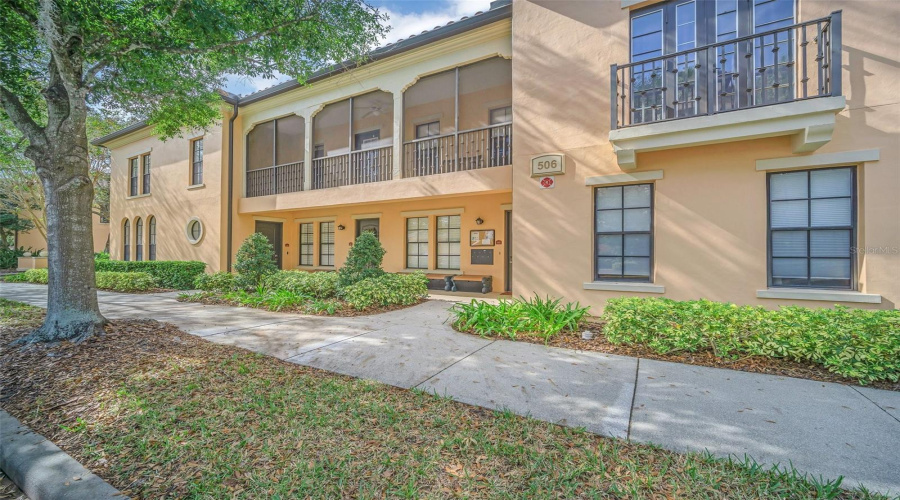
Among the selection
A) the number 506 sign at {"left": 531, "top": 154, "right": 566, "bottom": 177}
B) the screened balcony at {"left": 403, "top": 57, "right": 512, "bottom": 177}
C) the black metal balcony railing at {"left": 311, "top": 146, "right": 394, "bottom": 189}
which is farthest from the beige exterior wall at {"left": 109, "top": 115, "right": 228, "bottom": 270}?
the number 506 sign at {"left": 531, "top": 154, "right": 566, "bottom": 177}

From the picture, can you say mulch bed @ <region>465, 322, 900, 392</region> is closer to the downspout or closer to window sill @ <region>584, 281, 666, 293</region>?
window sill @ <region>584, 281, 666, 293</region>

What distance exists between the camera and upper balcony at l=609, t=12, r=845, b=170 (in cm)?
498

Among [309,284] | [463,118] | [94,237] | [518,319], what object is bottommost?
[518,319]

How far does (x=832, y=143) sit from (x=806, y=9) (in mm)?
2062

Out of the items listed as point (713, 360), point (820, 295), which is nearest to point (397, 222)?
point (713, 360)

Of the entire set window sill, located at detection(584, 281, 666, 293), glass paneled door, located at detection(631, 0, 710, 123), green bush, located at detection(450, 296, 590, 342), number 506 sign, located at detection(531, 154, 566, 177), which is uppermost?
glass paneled door, located at detection(631, 0, 710, 123)

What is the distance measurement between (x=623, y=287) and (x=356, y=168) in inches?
292

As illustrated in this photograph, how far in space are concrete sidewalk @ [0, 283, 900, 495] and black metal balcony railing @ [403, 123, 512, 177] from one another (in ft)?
14.5

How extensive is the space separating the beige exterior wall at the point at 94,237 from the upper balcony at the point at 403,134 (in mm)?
23708

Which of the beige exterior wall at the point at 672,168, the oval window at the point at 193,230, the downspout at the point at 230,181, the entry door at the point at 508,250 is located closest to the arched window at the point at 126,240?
the oval window at the point at 193,230

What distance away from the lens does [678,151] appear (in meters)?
6.09

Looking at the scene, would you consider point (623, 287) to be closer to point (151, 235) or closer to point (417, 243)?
point (417, 243)

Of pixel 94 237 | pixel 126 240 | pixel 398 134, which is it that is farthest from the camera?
pixel 94 237

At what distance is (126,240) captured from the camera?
53.2 feet
